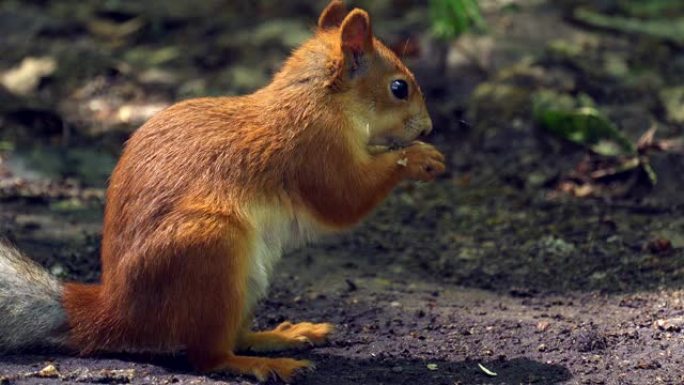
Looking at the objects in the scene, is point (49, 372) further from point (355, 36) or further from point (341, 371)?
point (355, 36)

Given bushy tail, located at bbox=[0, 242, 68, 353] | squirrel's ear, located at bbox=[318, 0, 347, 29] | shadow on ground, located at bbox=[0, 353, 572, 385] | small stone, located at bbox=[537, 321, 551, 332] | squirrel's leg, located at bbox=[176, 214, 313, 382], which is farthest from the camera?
squirrel's ear, located at bbox=[318, 0, 347, 29]

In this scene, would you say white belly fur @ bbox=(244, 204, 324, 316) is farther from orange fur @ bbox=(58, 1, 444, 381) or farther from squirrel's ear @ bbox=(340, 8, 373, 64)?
squirrel's ear @ bbox=(340, 8, 373, 64)

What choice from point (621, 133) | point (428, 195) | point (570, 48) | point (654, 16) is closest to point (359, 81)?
point (428, 195)

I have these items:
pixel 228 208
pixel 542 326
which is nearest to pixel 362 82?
pixel 228 208

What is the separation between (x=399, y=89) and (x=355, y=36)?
29cm

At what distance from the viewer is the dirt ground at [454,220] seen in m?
4.50

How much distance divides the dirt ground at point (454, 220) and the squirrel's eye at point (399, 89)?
0.96m

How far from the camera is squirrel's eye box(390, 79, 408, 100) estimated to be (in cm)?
480

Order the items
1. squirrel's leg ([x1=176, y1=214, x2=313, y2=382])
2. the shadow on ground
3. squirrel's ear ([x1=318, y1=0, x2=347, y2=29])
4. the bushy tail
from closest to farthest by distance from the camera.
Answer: squirrel's leg ([x1=176, y1=214, x2=313, y2=382])
the shadow on ground
the bushy tail
squirrel's ear ([x1=318, y1=0, x2=347, y2=29])

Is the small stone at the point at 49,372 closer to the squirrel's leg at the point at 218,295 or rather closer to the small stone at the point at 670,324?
the squirrel's leg at the point at 218,295

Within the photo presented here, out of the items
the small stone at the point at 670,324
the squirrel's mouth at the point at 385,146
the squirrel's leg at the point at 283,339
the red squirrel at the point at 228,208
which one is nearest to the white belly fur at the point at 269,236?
the red squirrel at the point at 228,208

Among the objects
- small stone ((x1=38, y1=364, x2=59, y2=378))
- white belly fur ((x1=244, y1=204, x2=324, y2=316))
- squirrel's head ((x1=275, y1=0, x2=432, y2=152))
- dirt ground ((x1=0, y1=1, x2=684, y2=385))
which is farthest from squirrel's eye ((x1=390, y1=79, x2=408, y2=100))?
small stone ((x1=38, y1=364, x2=59, y2=378))

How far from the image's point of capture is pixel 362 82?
186 inches

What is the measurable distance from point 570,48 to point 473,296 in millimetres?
3580
